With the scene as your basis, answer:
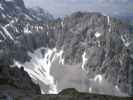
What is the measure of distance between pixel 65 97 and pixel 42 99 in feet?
12.7

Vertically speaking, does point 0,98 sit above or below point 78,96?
above

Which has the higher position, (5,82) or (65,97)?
(65,97)

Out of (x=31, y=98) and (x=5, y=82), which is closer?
(x=31, y=98)

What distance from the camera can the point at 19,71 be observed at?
7849 inches

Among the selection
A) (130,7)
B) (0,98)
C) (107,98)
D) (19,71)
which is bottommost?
(19,71)

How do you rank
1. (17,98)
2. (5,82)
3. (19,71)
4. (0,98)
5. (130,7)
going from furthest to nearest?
(19,71) → (130,7) → (5,82) → (17,98) → (0,98)

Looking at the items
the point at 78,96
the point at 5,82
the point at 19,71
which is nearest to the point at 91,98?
the point at 78,96

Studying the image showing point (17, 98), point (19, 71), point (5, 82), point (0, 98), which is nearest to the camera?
point (0, 98)

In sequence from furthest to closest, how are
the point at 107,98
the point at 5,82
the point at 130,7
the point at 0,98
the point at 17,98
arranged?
the point at 130,7, the point at 5,82, the point at 107,98, the point at 17,98, the point at 0,98

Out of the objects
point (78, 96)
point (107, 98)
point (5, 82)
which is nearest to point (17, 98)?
point (78, 96)

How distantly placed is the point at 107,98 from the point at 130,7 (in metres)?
61.5

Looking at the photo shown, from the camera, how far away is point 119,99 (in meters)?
43.2

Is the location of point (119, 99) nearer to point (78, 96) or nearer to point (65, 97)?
point (78, 96)

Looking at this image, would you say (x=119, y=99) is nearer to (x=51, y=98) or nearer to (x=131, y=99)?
(x=131, y=99)
